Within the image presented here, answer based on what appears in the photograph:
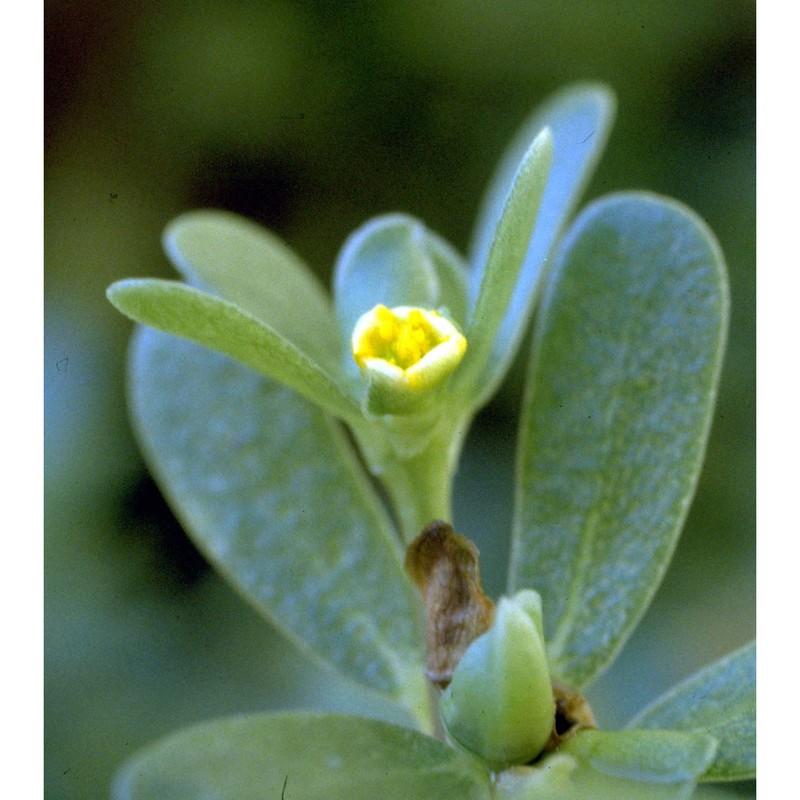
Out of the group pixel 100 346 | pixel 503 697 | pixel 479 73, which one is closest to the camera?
pixel 503 697

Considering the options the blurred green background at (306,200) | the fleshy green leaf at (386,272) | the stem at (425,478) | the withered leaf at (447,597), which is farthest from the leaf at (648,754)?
the blurred green background at (306,200)

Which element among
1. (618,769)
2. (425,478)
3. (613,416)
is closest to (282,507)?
(425,478)

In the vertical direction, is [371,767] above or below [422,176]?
below

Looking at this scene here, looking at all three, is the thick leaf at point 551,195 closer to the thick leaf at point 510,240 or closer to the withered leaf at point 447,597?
the thick leaf at point 510,240

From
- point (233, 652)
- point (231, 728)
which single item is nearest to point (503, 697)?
point (231, 728)

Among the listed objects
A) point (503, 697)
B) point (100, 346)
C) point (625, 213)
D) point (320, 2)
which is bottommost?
point (100, 346)

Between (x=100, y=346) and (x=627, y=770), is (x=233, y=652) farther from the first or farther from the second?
(x=627, y=770)

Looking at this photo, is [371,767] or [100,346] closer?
[371,767]
